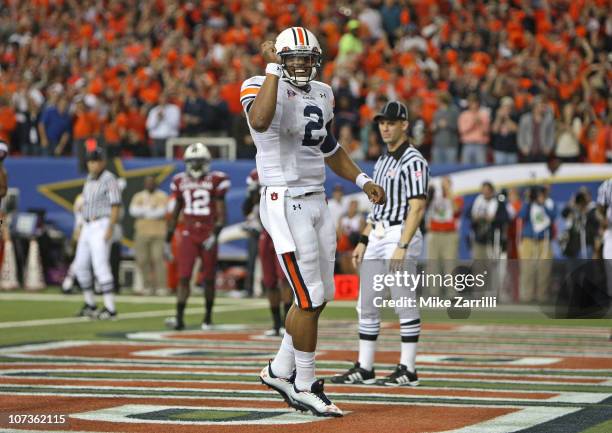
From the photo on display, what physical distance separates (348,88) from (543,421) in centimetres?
1475

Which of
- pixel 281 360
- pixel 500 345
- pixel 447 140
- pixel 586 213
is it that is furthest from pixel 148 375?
pixel 447 140

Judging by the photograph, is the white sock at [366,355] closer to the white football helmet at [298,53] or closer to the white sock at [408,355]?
the white sock at [408,355]

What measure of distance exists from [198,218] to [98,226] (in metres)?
2.15

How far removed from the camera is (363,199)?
20.9m

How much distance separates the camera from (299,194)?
724 centimetres

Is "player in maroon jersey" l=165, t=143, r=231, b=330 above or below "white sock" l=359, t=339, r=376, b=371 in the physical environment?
above

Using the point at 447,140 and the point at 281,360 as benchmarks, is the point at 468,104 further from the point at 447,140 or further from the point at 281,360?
the point at 281,360

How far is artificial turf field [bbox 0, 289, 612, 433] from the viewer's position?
6824mm

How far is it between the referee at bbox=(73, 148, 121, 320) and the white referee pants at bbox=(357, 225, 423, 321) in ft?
23.3

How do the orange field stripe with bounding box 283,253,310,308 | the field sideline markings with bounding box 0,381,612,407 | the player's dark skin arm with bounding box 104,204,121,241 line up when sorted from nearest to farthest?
1. the orange field stripe with bounding box 283,253,310,308
2. the field sideline markings with bounding box 0,381,612,407
3. the player's dark skin arm with bounding box 104,204,121,241

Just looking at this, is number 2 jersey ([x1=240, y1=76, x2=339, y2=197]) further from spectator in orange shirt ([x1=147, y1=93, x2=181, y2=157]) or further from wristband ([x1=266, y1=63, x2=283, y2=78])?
spectator in orange shirt ([x1=147, y1=93, x2=181, y2=157])

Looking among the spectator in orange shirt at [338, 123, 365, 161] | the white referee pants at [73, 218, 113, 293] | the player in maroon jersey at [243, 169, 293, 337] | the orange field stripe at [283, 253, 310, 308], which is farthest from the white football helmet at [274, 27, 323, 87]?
the spectator in orange shirt at [338, 123, 365, 161]

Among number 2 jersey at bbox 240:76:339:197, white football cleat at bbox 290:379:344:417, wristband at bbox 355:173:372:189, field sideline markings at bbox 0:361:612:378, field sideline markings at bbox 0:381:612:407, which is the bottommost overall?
field sideline markings at bbox 0:361:612:378

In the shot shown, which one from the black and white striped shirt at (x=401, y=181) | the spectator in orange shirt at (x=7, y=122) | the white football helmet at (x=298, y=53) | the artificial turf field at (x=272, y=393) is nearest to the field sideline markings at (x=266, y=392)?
the artificial turf field at (x=272, y=393)
